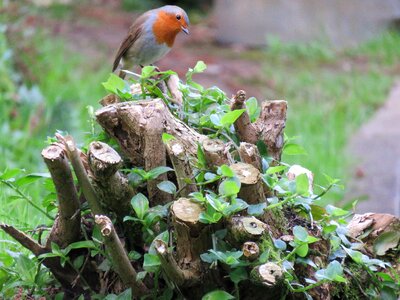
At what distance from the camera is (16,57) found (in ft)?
21.9

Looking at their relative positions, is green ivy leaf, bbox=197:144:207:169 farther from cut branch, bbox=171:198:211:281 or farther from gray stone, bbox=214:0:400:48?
gray stone, bbox=214:0:400:48

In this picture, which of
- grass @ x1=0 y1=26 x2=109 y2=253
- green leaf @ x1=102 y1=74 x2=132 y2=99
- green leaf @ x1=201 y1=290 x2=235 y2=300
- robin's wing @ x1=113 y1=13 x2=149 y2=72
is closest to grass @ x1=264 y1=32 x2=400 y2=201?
robin's wing @ x1=113 y1=13 x2=149 y2=72

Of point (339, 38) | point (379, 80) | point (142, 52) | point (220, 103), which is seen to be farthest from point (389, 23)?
point (220, 103)

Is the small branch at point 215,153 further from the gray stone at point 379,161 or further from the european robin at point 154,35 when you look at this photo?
the gray stone at point 379,161

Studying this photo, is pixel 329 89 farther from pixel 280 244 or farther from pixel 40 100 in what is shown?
pixel 280 244

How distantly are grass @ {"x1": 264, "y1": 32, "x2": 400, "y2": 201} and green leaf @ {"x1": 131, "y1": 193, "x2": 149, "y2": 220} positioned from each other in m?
2.92

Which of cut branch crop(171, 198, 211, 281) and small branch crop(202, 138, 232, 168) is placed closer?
cut branch crop(171, 198, 211, 281)

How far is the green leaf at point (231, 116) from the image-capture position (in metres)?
2.40

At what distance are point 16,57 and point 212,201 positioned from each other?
15.7 feet

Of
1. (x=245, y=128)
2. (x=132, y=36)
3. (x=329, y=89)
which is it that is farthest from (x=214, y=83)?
(x=245, y=128)

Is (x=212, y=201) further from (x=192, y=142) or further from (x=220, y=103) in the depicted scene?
(x=220, y=103)

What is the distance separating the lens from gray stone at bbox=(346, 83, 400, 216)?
5.17 metres

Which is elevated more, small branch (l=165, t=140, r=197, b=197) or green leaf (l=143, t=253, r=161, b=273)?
small branch (l=165, t=140, r=197, b=197)

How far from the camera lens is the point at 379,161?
234 inches
